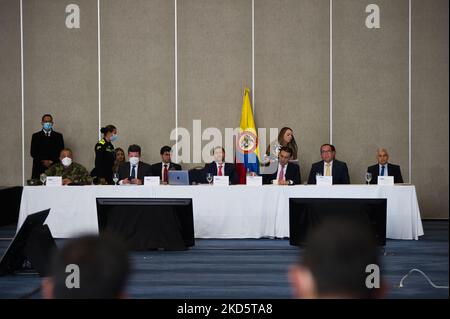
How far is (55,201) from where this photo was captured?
22.7 ft

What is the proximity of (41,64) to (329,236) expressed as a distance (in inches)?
356

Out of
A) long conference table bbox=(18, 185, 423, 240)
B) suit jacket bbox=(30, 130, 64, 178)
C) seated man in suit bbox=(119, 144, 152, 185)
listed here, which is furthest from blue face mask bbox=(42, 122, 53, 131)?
long conference table bbox=(18, 185, 423, 240)

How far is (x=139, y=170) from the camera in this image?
7613mm

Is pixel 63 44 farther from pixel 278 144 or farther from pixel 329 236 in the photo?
pixel 329 236

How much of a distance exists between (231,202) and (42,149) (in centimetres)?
340

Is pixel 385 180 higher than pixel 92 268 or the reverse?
the reverse

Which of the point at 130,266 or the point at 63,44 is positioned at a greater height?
the point at 63,44

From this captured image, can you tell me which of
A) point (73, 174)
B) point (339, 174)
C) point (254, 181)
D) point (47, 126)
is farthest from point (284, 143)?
point (47, 126)

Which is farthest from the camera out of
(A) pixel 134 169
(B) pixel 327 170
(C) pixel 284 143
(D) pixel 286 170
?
(C) pixel 284 143

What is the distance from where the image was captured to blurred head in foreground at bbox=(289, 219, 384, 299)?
119 cm

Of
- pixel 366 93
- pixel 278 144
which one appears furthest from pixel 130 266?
pixel 366 93

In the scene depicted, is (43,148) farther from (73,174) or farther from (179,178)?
(179,178)

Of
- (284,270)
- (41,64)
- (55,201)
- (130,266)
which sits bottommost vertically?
(284,270)
